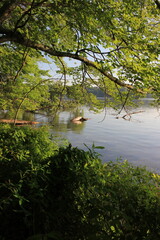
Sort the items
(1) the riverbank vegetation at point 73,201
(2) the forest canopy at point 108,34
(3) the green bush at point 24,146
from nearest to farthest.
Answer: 1. (1) the riverbank vegetation at point 73,201
2. (3) the green bush at point 24,146
3. (2) the forest canopy at point 108,34

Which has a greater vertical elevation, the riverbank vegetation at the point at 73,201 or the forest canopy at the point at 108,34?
the forest canopy at the point at 108,34

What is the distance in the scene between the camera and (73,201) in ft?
8.55

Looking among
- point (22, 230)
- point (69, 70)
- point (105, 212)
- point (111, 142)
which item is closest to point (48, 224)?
point (22, 230)

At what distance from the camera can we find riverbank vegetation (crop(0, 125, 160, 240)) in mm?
1935

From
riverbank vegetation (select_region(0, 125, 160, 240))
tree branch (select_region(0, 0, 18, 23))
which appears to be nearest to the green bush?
riverbank vegetation (select_region(0, 125, 160, 240))

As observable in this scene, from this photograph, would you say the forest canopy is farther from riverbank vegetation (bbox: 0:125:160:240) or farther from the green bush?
riverbank vegetation (bbox: 0:125:160:240)

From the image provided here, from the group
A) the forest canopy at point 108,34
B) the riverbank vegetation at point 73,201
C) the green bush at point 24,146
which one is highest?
the forest canopy at point 108,34

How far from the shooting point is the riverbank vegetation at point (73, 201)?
193 cm

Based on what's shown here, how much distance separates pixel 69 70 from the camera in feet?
30.1

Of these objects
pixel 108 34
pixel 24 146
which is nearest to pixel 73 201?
pixel 24 146

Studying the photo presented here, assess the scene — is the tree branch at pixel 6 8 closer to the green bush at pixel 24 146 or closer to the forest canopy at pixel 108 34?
the forest canopy at pixel 108 34

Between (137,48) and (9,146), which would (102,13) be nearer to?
(137,48)

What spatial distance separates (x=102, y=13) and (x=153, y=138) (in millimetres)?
21779

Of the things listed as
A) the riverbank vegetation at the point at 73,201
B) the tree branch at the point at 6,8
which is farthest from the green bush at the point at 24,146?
the tree branch at the point at 6,8
